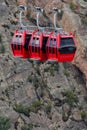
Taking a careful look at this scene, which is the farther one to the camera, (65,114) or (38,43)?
(65,114)

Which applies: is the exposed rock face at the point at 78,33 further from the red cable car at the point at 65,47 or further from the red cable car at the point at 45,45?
the red cable car at the point at 65,47

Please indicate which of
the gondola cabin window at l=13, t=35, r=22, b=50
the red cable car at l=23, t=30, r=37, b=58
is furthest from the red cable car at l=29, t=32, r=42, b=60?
the gondola cabin window at l=13, t=35, r=22, b=50

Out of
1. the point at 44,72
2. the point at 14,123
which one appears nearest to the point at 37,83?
the point at 44,72

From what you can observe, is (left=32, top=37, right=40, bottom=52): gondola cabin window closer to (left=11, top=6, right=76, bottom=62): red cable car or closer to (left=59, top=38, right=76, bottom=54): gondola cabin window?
(left=11, top=6, right=76, bottom=62): red cable car

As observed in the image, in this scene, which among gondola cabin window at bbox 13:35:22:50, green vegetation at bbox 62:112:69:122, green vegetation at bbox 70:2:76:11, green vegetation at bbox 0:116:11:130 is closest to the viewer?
gondola cabin window at bbox 13:35:22:50

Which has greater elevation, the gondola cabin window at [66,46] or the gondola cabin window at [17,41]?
the gondola cabin window at [66,46]

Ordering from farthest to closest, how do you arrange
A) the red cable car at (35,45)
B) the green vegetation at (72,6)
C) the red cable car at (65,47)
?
the green vegetation at (72,6) < the red cable car at (35,45) < the red cable car at (65,47)

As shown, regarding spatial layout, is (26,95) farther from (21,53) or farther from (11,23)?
(21,53)

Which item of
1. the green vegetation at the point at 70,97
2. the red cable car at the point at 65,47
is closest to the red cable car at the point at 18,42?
the red cable car at the point at 65,47
